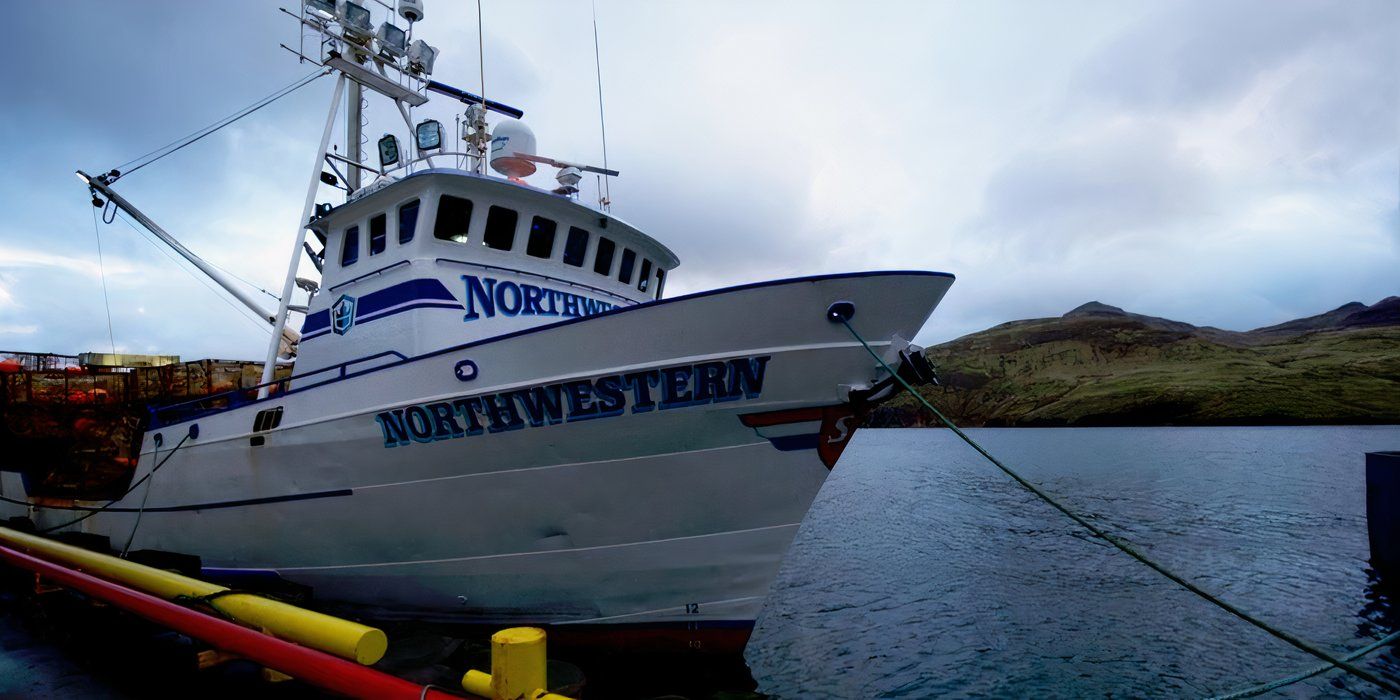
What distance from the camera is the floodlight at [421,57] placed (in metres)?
10.7

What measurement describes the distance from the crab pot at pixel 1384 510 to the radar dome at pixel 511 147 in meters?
16.1

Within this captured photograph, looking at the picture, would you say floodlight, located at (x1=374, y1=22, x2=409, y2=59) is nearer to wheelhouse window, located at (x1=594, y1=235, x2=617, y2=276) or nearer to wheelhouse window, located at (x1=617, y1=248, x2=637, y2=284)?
wheelhouse window, located at (x1=594, y1=235, x2=617, y2=276)

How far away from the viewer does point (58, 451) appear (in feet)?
39.0

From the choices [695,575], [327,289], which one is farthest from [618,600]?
[327,289]

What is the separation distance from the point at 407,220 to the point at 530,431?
403 centimetres

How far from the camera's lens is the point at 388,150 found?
361 inches

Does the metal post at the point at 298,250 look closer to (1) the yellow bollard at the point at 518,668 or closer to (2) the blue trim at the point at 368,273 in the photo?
(2) the blue trim at the point at 368,273

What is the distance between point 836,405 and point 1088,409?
12811 centimetres

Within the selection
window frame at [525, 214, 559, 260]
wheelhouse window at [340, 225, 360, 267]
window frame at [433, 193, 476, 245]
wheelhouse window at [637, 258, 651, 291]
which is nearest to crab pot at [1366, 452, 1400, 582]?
wheelhouse window at [637, 258, 651, 291]

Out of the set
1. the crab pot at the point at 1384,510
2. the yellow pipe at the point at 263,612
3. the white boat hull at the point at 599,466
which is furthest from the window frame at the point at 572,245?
the crab pot at the point at 1384,510

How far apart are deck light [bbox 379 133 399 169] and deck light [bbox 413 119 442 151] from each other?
2.86 ft

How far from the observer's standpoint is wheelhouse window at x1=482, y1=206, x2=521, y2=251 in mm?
7871

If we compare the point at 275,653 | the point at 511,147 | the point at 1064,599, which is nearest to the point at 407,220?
the point at 511,147

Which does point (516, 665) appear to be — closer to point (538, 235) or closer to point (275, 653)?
point (275, 653)
